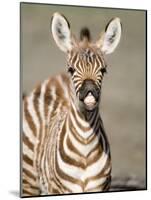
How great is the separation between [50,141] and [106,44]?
607mm

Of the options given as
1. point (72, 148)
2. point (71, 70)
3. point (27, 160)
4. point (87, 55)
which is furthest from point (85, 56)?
point (27, 160)

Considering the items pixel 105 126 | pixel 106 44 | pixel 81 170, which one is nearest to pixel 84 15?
pixel 106 44

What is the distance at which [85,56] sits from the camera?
2.78m

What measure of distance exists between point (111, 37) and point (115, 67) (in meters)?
0.17

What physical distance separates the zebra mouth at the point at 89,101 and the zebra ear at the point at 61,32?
0.27m

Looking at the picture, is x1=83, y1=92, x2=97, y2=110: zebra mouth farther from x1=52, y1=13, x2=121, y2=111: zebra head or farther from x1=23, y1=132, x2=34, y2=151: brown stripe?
x1=23, y1=132, x2=34, y2=151: brown stripe

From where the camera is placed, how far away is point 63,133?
2781 millimetres

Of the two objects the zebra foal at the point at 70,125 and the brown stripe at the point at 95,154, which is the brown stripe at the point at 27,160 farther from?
the brown stripe at the point at 95,154

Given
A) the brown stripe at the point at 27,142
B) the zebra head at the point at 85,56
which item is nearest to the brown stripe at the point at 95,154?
the zebra head at the point at 85,56

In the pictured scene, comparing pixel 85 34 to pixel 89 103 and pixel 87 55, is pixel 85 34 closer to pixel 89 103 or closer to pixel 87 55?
pixel 87 55

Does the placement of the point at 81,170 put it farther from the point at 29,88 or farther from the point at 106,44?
the point at 106,44

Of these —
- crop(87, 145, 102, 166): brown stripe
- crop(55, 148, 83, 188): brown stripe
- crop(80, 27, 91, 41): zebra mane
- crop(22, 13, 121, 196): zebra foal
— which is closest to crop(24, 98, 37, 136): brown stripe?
crop(22, 13, 121, 196): zebra foal

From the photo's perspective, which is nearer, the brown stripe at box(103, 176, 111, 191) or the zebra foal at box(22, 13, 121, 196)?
the zebra foal at box(22, 13, 121, 196)

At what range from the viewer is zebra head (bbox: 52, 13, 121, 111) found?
2.73 m
